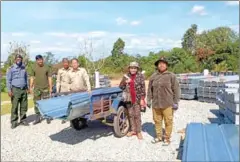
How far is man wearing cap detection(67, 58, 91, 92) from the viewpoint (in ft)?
24.3

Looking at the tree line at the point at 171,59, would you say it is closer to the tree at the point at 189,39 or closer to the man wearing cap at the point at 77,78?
the tree at the point at 189,39

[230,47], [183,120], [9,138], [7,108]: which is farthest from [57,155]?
[230,47]

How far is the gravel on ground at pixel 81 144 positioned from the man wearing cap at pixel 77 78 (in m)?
1.00

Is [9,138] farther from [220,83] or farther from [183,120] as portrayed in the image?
[220,83]

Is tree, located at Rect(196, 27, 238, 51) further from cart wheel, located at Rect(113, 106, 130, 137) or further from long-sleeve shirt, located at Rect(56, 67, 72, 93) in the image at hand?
cart wheel, located at Rect(113, 106, 130, 137)

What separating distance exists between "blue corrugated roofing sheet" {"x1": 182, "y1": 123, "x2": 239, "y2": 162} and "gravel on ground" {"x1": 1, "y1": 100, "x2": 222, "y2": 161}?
1.36 meters

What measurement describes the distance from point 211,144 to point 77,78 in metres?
4.59

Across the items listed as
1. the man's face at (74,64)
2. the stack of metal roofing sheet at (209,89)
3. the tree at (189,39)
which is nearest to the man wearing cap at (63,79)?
the man's face at (74,64)

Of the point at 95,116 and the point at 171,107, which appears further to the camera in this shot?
the point at 95,116

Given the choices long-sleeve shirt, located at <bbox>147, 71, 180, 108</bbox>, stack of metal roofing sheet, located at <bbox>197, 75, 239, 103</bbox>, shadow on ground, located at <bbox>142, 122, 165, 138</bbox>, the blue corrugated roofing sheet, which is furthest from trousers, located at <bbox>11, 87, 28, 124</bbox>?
stack of metal roofing sheet, located at <bbox>197, 75, 239, 103</bbox>

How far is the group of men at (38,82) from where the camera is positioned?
7488 mm

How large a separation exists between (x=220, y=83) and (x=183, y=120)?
3651 mm

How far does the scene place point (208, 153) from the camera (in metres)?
2.98

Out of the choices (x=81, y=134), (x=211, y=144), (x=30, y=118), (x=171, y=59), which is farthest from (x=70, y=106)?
(x=171, y=59)
